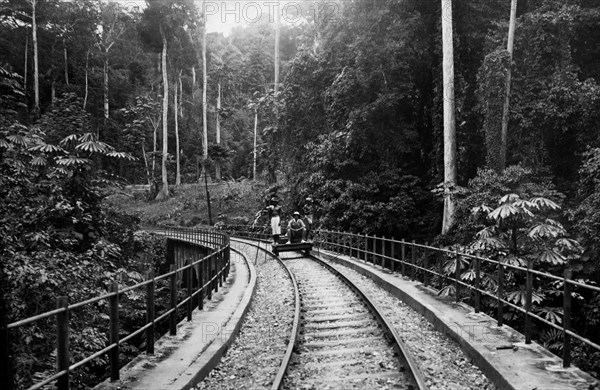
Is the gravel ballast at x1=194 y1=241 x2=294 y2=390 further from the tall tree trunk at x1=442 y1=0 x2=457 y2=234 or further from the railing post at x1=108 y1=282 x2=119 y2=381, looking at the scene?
the tall tree trunk at x1=442 y1=0 x2=457 y2=234

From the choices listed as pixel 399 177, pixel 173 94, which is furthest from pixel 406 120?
pixel 173 94

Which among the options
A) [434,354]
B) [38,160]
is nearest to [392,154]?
[38,160]

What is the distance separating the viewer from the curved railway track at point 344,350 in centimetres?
524

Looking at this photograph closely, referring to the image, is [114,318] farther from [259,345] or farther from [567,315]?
[567,315]

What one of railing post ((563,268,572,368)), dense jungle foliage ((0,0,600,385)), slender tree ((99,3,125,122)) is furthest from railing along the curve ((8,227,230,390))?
slender tree ((99,3,125,122))

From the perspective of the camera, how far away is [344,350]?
6.46m

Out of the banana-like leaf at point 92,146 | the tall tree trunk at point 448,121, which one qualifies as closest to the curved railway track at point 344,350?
the banana-like leaf at point 92,146

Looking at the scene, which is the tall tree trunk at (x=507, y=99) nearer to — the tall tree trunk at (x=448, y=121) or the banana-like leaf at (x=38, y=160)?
the tall tree trunk at (x=448, y=121)

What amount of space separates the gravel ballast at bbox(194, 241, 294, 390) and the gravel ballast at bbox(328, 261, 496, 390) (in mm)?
1910

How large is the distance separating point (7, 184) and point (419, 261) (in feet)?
46.3

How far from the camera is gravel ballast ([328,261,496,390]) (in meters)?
5.19

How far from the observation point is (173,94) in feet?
179

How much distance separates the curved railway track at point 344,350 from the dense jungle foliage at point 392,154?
2280mm

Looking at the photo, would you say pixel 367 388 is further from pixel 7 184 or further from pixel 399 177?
pixel 399 177
